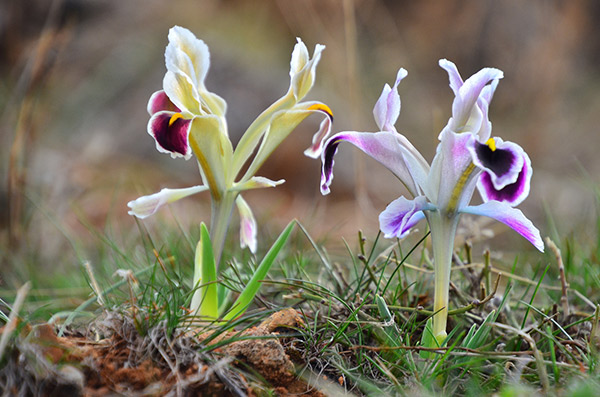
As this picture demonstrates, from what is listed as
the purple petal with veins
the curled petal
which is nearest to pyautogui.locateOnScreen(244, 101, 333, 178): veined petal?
the curled petal

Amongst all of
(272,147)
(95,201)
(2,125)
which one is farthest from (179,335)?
(2,125)

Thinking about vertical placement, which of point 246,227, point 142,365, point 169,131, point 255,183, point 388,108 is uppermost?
point 388,108

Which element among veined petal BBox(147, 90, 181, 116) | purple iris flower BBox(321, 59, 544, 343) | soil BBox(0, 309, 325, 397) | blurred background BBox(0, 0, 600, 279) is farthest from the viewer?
blurred background BBox(0, 0, 600, 279)

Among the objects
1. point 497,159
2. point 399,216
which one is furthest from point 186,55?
point 497,159

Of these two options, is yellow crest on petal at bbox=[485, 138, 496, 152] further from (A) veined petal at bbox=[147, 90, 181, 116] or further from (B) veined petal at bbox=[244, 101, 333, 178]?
(A) veined petal at bbox=[147, 90, 181, 116]

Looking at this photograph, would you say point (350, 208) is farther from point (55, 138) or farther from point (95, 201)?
point (55, 138)

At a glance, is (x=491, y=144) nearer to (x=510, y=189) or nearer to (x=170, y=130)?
(x=510, y=189)
